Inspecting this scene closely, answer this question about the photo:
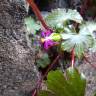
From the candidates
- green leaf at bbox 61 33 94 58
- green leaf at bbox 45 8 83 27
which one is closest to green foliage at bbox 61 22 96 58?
green leaf at bbox 61 33 94 58

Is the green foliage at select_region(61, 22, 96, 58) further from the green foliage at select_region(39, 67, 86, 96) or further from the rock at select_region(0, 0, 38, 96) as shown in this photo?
the rock at select_region(0, 0, 38, 96)

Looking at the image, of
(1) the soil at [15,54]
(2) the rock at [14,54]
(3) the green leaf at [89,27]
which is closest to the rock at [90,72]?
(1) the soil at [15,54]

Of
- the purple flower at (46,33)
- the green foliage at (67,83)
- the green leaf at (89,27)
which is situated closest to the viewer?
the green foliage at (67,83)

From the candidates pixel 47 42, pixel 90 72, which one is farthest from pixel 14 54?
pixel 90 72

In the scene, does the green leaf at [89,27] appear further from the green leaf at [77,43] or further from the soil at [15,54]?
the soil at [15,54]

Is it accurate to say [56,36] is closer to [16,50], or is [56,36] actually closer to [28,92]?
[16,50]

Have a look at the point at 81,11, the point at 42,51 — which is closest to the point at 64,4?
the point at 81,11

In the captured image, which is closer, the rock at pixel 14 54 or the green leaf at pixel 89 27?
the rock at pixel 14 54
